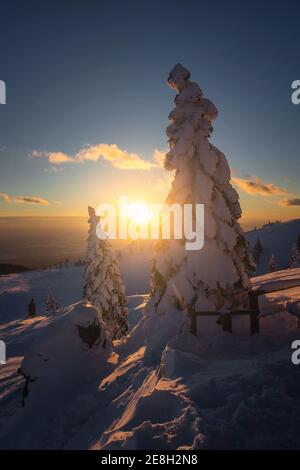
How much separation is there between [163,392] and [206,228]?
25.6 feet

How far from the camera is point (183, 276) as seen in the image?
13289 millimetres

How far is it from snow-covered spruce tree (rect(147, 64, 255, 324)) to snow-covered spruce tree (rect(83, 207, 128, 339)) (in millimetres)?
15145

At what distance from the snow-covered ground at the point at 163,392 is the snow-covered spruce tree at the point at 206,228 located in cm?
156

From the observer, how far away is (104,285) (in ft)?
95.7

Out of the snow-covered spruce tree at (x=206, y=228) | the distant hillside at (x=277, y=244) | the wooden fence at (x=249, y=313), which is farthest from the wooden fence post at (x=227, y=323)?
the distant hillside at (x=277, y=244)

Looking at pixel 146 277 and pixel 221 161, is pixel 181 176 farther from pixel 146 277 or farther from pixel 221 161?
pixel 146 277

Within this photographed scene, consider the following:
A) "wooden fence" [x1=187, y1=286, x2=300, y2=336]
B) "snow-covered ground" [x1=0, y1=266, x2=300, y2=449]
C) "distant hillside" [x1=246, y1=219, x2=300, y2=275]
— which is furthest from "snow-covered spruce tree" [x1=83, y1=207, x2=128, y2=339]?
"distant hillside" [x1=246, y1=219, x2=300, y2=275]

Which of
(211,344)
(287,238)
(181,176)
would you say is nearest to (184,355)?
(211,344)

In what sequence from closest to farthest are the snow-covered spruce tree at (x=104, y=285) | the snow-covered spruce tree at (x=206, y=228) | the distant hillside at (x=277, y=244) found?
the snow-covered spruce tree at (x=206, y=228), the snow-covered spruce tree at (x=104, y=285), the distant hillside at (x=277, y=244)

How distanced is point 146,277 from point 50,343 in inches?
5435

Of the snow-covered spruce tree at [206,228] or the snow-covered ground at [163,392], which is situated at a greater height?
the snow-covered spruce tree at [206,228]

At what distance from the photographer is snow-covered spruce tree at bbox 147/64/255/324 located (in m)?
12.9

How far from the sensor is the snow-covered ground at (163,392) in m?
5.35

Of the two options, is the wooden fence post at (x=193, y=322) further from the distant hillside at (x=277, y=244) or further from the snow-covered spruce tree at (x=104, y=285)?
the distant hillside at (x=277, y=244)
